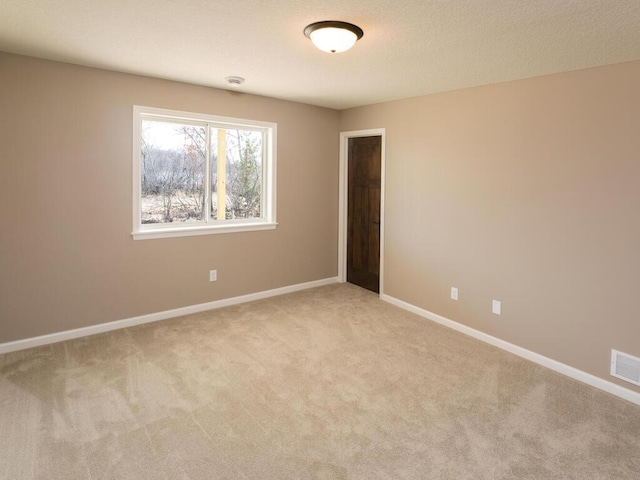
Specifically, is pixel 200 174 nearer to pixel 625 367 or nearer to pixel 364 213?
pixel 364 213

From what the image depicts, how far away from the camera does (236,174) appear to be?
182 inches

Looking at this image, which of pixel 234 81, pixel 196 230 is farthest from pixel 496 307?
pixel 234 81

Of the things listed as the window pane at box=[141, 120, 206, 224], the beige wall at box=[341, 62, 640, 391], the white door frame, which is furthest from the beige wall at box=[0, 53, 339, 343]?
the beige wall at box=[341, 62, 640, 391]

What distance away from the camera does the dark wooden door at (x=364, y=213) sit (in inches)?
197

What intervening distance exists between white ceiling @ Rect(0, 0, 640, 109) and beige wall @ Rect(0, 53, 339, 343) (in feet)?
0.83

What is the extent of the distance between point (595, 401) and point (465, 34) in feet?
8.36

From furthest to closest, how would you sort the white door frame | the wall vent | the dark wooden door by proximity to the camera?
the dark wooden door < the white door frame < the wall vent

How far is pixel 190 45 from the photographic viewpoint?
2777 millimetres

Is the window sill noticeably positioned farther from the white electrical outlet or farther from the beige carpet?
the white electrical outlet

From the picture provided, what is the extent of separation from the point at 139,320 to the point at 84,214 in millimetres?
1126

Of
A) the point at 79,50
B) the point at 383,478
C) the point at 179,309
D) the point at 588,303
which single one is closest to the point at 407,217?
the point at 588,303

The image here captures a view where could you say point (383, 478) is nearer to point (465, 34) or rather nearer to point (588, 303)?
point (588, 303)

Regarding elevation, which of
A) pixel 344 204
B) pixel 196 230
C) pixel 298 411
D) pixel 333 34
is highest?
pixel 333 34

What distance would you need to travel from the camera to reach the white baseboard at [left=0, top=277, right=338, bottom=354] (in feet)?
Answer: 10.9
